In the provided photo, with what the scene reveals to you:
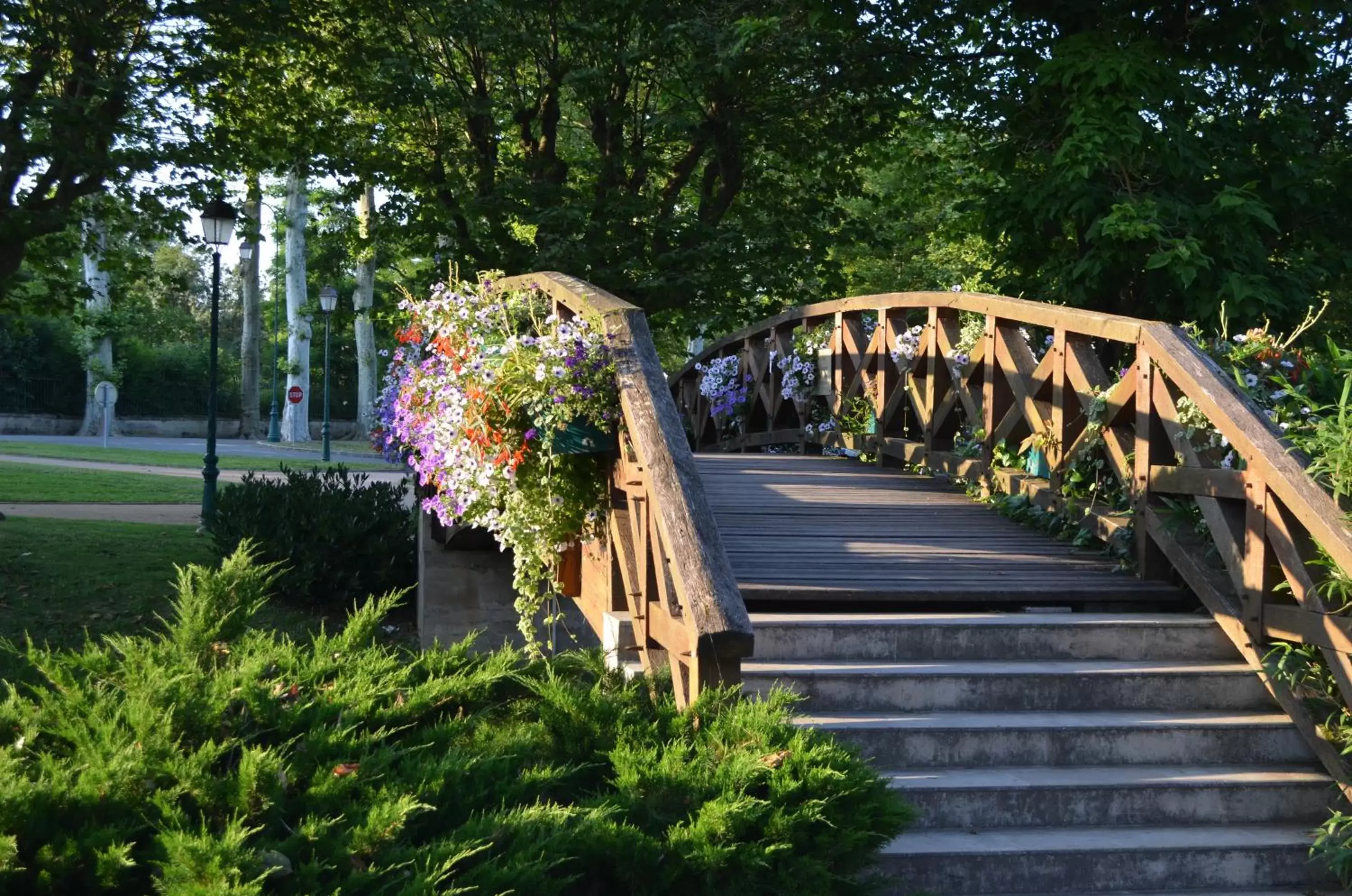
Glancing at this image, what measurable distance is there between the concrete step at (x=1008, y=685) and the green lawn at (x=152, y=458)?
22431 millimetres

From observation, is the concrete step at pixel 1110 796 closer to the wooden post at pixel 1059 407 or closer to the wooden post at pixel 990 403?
the wooden post at pixel 1059 407

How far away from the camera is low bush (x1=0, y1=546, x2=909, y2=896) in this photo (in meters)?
3.02

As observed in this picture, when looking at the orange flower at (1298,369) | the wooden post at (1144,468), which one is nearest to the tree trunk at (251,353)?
the wooden post at (1144,468)

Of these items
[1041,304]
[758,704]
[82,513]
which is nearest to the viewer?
[758,704]

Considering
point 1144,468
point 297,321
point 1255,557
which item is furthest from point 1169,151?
point 297,321

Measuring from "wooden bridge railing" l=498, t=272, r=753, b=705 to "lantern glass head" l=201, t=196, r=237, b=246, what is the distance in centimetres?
1020

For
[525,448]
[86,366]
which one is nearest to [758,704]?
[525,448]

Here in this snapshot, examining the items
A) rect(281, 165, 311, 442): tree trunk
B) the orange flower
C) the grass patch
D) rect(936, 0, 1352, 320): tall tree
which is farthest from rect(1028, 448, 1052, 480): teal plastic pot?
rect(281, 165, 311, 442): tree trunk

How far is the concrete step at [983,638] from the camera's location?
18.3 ft

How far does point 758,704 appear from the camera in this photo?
409cm

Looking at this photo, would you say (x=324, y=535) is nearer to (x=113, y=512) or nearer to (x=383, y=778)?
(x=113, y=512)

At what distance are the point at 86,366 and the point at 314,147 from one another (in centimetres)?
2865

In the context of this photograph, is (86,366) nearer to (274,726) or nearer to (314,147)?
(314,147)

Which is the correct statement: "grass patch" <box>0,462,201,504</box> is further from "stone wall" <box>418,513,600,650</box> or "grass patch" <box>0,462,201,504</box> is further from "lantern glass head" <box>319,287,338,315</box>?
"lantern glass head" <box>319,287,338,315</box>
